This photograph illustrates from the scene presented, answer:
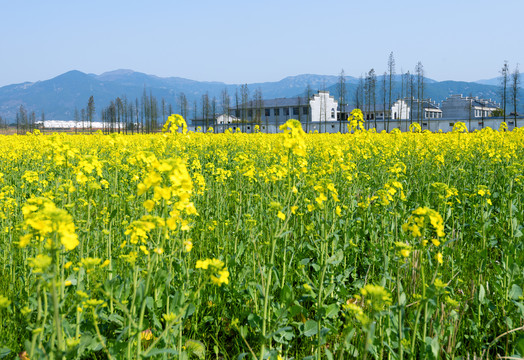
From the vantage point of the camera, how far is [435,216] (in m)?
1.90

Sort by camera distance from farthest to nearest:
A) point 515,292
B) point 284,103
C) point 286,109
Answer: point 284,103
point 286,109
point 515,292

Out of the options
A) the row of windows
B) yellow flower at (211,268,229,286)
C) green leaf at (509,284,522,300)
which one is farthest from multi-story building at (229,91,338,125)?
yellow flower at (211,268,229,286)

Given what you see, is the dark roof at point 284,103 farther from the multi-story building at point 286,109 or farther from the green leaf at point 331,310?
the green leaf at point 331,310

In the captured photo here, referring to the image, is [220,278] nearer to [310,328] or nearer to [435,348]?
[310,328]

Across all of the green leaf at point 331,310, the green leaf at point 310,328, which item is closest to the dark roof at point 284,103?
the green leaf at point 331,310

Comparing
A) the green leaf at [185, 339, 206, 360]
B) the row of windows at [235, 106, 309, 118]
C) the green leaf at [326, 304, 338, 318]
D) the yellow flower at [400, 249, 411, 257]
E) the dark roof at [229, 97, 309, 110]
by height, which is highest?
the dark roof at [229, 97, 309, 110]

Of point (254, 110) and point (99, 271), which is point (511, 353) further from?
point (254, 110)

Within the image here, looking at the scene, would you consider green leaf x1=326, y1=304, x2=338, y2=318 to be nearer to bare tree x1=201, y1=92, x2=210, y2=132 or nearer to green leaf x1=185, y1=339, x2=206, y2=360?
green leaf x1=185, y1=339, x2=206, y2=360

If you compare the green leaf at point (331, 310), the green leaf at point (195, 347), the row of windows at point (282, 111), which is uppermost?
the row of windows at point (282, 111)

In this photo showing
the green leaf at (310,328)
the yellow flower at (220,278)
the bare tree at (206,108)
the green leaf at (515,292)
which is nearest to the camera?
the yellow flower at (220,278)

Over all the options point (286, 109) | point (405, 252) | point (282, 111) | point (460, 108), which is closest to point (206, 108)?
point (282, 111)

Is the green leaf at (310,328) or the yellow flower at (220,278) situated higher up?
the yellow flower at (220,278)

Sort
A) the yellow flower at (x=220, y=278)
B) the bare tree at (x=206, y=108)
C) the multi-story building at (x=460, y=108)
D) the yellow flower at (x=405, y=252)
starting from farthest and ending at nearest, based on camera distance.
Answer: the multi-story building at (x=460, y=108)
the bare tree at (x=206, y=108)
the yellow flower at (x=405, y=252)
the yellow flower at (x=220, y=278)

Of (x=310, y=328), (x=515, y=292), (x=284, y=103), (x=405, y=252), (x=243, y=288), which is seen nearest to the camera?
(x=405, y=252)
